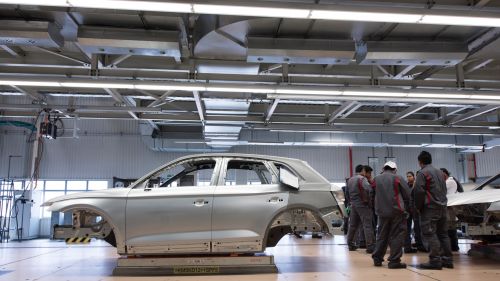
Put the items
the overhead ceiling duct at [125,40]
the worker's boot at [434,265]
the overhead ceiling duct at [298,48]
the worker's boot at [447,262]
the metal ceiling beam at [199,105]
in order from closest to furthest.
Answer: the worker's boot at [434,265] → the worker's boot at [447,262] → the overhead ceiling duct at [125,40] → the overhead ceiling duct at [298,48] → the metal ceiling beam at [199,105]

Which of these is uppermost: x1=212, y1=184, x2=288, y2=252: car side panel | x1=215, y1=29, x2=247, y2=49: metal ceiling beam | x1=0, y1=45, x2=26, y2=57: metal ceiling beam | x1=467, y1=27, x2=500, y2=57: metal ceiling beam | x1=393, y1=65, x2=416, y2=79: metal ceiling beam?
x1=0, y1=45, x2=26, y2=57: metal ceiling beam

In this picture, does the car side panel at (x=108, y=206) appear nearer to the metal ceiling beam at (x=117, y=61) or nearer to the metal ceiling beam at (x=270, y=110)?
the metal ceiling beam at (x=117, y=61)

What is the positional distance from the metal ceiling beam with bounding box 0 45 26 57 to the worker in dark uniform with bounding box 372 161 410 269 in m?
7.07

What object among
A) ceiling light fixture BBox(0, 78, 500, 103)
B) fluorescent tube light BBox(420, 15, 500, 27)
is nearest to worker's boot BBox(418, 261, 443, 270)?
fluorescent tube light BBox(420, 15, 500, 27)

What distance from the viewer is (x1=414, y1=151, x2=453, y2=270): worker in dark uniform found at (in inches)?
212

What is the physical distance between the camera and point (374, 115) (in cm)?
1460

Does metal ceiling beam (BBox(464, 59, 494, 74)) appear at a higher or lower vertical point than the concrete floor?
higher

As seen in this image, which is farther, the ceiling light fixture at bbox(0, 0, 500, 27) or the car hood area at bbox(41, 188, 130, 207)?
the car hood area at bbox(41, 188, 130, 207)

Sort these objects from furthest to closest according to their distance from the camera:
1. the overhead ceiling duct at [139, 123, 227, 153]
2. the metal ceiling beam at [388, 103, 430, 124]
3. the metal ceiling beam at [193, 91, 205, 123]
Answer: the overhead ceiling duct at [139, 123, 227, 153] < the metal ceiling beam at [388, 103, 430, 124] < the metal ceiling beam at [193, 91, 205, 123]

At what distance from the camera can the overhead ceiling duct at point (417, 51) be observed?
642 cm

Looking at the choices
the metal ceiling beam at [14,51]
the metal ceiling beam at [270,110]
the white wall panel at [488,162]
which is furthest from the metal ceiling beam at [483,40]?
the white wall panel at [488,162]

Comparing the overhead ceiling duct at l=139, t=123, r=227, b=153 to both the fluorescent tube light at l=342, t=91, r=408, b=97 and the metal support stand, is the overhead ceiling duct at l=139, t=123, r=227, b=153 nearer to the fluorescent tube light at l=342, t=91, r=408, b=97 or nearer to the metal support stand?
the fluorescent tube light at l=342, t=91, r=408, b=97

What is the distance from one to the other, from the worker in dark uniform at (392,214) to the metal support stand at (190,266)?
63.9 inches

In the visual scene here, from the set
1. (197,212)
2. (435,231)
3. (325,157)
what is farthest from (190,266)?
(325,157)
